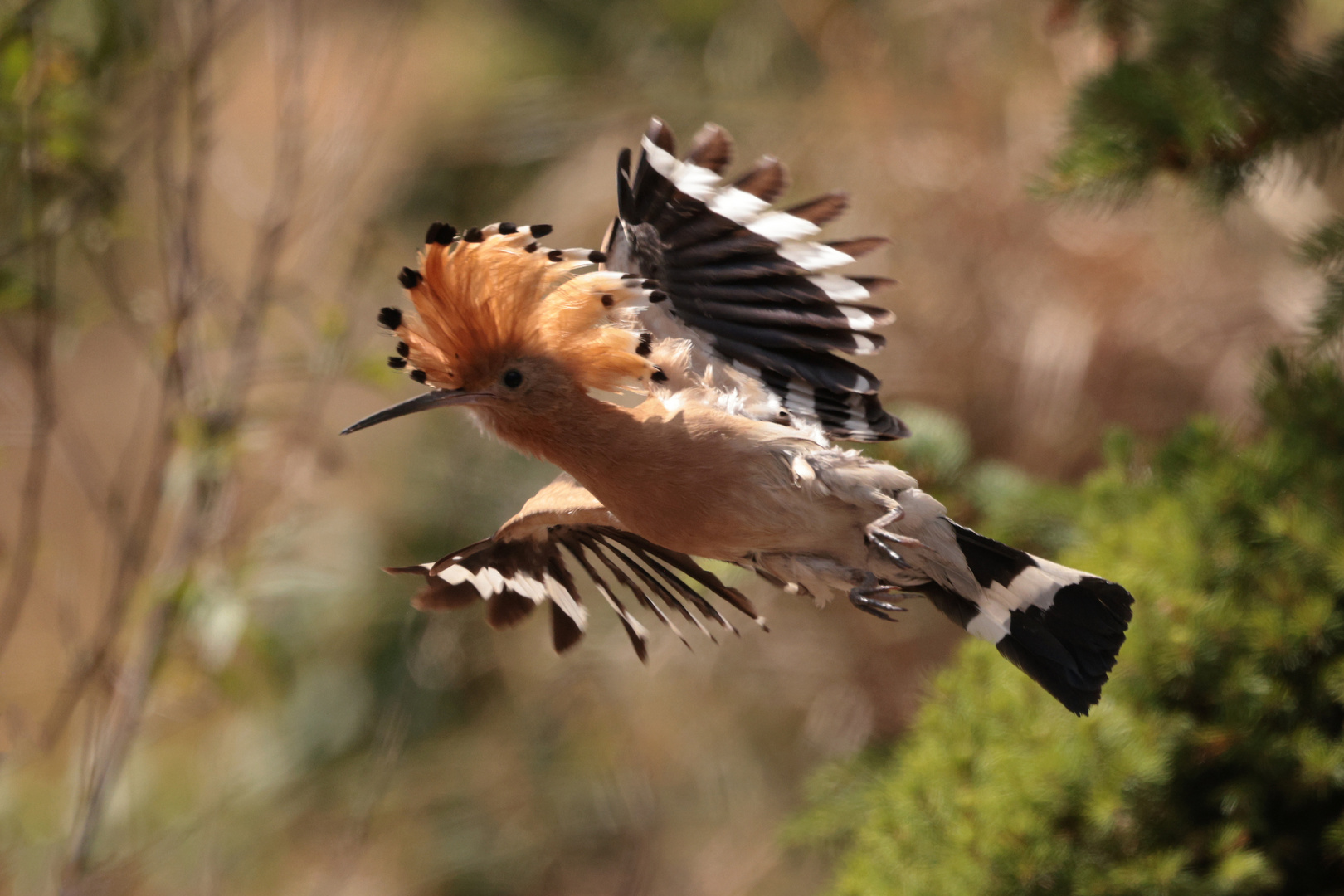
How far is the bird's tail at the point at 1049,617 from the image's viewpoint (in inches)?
47.3

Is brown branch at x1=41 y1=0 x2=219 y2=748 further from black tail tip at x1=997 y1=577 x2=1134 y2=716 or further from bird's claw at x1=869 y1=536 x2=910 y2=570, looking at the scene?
black tail tip at x1=997 y1=577 x2=1134 y2=716

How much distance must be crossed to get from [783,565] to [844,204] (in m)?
0.45

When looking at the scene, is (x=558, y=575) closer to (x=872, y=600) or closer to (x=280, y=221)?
(x=872, y=600)

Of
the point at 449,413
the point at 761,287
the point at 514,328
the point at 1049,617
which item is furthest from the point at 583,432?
the point at 449,413

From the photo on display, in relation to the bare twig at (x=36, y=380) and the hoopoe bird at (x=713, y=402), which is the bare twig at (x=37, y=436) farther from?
the hoopoe bird at (x=713, y=402)

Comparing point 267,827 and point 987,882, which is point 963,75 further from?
point 267,827

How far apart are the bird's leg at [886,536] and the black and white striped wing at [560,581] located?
24cm

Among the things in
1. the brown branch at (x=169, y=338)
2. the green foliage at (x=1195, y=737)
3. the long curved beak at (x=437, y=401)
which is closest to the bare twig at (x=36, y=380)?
the brown branch at (x=169, y=338)

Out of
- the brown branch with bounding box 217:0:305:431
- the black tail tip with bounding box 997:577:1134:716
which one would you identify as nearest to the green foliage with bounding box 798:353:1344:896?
the black tail tip with bounding box 997:577:1134:716

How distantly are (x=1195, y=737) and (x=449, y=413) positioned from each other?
2.43 meters

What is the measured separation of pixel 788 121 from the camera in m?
2.97

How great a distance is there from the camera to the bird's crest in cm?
104

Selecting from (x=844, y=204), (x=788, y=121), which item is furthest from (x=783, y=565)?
(x=788, y=121)

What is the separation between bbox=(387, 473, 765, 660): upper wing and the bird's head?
23 cm
